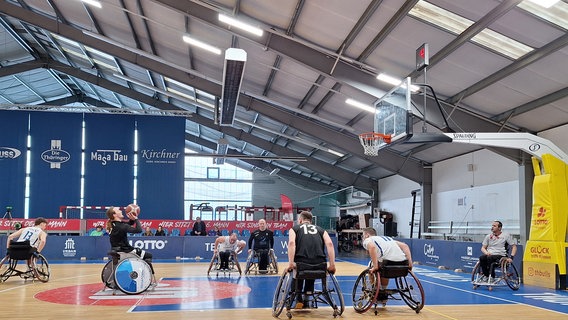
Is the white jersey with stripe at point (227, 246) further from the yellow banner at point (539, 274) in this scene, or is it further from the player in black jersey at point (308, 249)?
the yellow banner at point (539, 274)

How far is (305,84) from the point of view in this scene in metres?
16.5

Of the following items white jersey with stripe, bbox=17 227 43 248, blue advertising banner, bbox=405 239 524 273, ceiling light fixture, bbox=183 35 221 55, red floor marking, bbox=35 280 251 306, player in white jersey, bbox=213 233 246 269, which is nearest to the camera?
red floor marking, bbox=35 280 251 306

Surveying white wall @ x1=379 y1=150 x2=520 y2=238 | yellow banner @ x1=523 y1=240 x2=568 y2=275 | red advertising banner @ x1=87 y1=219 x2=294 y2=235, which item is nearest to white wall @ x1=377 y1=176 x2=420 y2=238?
white wall @ x1=379 y1=150 x2=520 y2=238

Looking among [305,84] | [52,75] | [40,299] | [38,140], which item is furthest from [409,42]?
[52,75]

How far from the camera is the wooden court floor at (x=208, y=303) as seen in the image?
23.2ft

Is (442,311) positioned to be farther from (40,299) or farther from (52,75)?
(52,75)

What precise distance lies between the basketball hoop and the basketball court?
3.13m

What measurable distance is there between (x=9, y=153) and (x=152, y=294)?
16.4 metres

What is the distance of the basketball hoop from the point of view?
38.9 feet

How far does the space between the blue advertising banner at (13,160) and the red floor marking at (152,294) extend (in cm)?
1340

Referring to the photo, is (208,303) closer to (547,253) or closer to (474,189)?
(547,253)

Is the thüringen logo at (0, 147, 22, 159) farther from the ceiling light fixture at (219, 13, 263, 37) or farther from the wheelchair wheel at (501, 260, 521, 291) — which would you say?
the wheelchair wheel at (501, 260, 521, 291)

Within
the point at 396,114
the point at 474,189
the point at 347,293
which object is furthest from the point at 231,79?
the point at 474,189

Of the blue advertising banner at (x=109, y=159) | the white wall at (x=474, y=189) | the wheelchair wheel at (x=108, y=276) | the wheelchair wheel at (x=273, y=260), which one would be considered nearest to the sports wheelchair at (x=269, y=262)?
the wheelchair wheel at (x=273, y=260)
